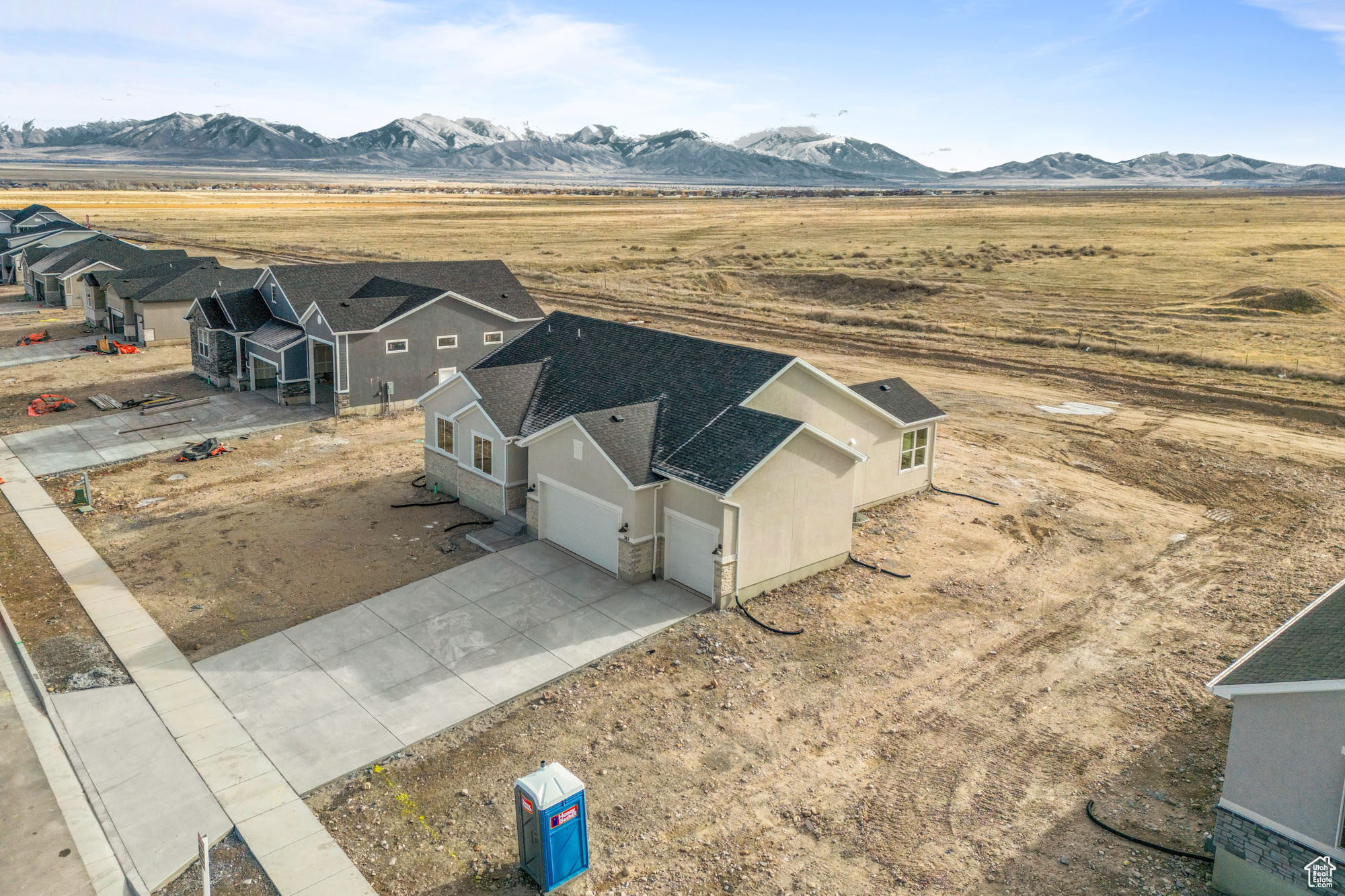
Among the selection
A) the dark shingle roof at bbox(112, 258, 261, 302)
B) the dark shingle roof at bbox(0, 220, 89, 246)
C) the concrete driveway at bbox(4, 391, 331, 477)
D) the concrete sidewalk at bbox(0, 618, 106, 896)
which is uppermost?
the dark shingle roof at bbox(0, 220, 89, 246)

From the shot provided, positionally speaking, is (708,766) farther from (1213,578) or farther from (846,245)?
(846,245)

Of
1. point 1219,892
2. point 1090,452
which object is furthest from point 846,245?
point 1219,892

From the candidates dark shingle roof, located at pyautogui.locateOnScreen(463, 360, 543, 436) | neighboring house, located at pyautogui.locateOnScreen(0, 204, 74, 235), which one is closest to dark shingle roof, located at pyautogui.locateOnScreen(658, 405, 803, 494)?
dark shingle roof, located at pyautogui.locateOnScreen(463, 360, 543, 436)

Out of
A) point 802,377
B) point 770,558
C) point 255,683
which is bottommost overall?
point 255,683

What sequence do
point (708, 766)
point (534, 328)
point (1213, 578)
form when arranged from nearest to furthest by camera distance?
point (708, 766), point (1213, 578), point (534, 328)

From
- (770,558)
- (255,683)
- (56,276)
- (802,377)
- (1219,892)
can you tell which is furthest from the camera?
(56,276)

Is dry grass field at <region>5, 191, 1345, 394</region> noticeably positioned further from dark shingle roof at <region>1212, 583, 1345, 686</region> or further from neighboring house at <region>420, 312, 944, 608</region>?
dark shingle roof at <region>1212, 583, 1345, 686</region>
